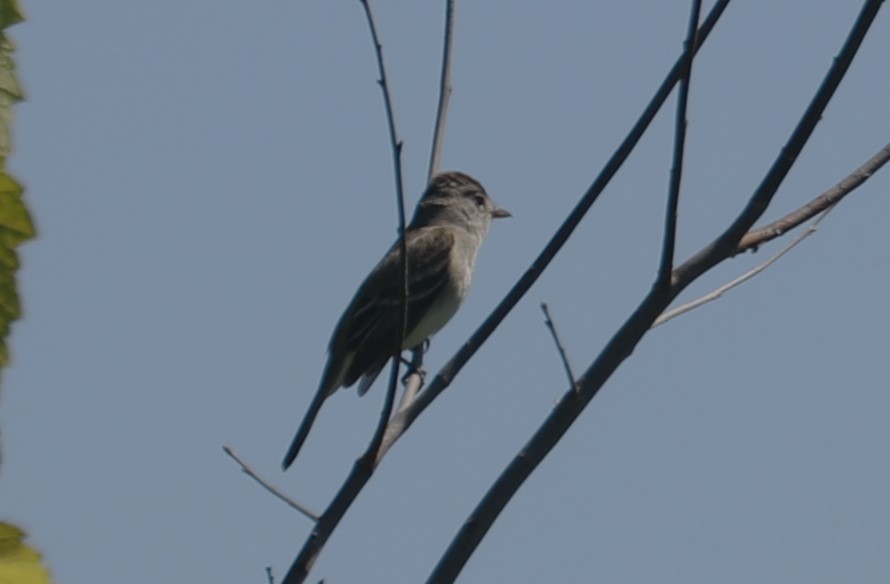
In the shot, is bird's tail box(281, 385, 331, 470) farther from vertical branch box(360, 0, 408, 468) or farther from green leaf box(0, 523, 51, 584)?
green leaf box(0, 523, 51, 584)

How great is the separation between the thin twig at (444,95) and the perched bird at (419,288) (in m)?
3.65

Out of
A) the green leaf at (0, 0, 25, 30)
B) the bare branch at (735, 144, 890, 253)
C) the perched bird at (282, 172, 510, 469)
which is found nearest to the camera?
the green leaf at (0, 0, 25, 30)

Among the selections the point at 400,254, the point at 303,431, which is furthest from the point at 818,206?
the point at 303,431

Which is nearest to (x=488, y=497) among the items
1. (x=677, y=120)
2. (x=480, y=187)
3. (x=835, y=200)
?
(x=677, y=120)

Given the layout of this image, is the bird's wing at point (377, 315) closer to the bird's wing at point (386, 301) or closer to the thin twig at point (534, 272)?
the bird's wing at point (386, 301)

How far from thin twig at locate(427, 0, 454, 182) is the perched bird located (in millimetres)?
3648

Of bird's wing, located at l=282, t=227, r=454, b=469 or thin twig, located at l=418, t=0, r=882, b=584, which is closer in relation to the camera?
thin twig, located at l=418, t=0, r=882, b=584

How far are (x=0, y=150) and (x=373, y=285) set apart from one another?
9.02 meters

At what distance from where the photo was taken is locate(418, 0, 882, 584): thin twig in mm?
3719

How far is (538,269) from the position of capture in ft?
13.7

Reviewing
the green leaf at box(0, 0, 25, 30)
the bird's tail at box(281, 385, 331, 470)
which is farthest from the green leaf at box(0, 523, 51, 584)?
the bird's tail at box(281, 385, 331, 470)

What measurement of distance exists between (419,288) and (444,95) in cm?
523

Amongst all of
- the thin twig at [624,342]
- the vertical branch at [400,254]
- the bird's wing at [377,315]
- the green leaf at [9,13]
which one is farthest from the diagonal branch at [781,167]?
the bird's wing at [377,315]

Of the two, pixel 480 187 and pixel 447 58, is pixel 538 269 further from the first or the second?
pixel 480 187
